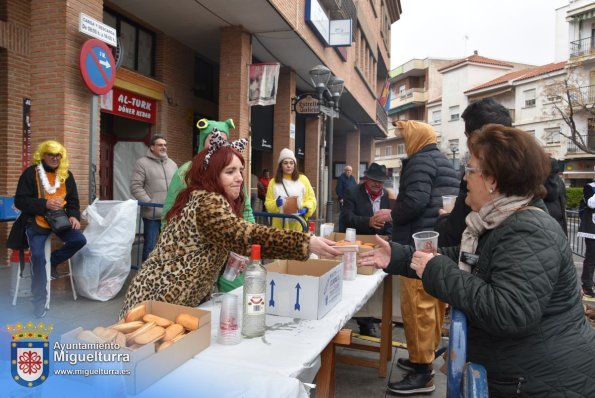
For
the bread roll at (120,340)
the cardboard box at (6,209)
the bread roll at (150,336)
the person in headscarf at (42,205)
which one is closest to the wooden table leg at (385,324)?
the bread roll at (150,336)

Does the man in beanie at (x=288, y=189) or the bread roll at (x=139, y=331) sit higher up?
→ the man in beanie at (x=288, y=189)

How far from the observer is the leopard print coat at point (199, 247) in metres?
2.15

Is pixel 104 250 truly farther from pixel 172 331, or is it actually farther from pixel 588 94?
pixel 588 94

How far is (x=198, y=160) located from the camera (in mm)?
2457

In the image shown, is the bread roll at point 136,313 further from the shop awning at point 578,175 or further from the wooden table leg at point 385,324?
the shop awning at point 578,175

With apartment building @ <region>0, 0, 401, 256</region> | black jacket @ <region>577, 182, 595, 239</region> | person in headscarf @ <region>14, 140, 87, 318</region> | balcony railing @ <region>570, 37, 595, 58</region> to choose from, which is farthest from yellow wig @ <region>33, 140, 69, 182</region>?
balcony railing @ <region>570, 37, 595, 58</region>

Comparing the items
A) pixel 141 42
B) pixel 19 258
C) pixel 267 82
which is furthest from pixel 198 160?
pixel 141 42

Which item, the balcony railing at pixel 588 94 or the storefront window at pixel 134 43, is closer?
the storefront window at pixel 134 43

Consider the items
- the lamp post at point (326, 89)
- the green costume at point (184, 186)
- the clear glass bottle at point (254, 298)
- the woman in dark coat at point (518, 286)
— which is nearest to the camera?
the woman in dark coat at point (518, 286)

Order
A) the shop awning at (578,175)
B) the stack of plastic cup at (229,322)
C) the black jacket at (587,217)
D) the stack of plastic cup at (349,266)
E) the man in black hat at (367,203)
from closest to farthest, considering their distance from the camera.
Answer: the stack of plastic cup at (229,322) → the stack of plastic cup at (349,266) → the man in black hat at (367,203) → the black jacket at (587,217) → the shop awning at (578,175)

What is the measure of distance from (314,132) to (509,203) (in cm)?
1643

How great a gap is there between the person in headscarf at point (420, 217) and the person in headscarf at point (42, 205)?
149 inches

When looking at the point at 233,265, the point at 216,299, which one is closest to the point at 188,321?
the point at 216,299

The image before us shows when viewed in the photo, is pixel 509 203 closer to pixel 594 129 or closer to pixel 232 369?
pixel 232 369
